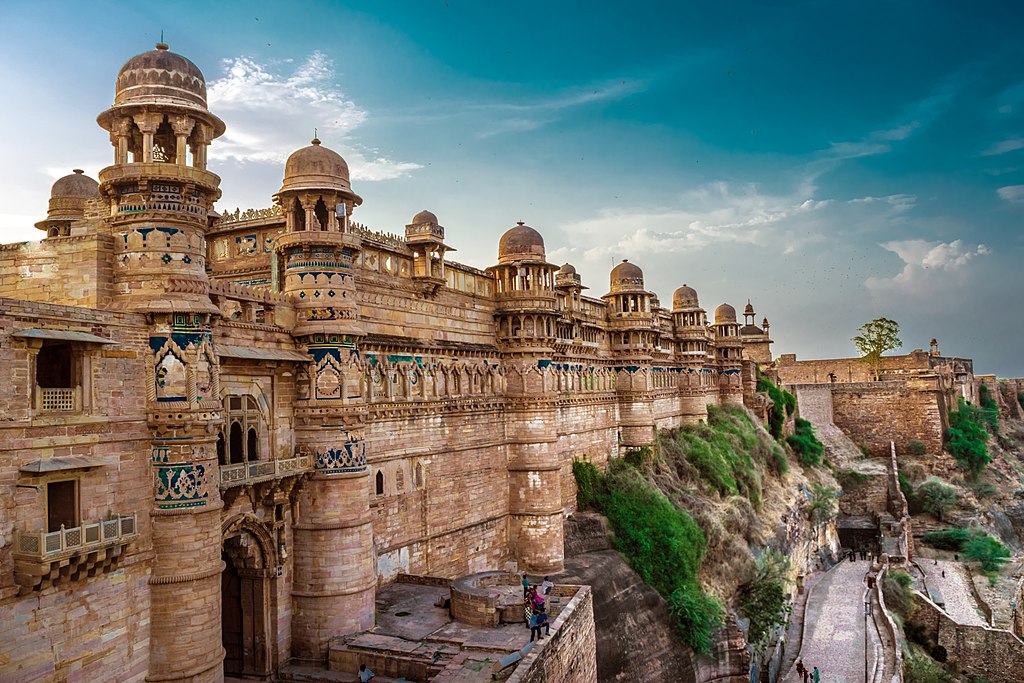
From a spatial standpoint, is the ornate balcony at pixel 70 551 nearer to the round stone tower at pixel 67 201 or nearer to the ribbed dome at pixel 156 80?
the ribbed dome at pixel 156 80

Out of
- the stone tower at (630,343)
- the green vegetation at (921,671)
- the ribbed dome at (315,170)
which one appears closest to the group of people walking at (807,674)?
the green vegetation at (921,671)

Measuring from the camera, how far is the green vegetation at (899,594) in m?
35.3

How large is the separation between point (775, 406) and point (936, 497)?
38.5 ft

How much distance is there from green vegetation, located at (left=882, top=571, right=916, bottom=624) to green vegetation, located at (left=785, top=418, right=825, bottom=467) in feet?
55.6

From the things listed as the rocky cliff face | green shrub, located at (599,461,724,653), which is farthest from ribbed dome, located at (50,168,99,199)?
green shrub, located at (599,461,724,653)

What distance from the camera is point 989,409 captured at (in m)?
71.0

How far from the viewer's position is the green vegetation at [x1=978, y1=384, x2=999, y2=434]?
68.7 metres

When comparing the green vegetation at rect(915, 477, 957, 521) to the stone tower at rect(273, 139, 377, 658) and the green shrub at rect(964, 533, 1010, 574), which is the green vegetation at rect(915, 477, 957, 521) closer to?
the green shrub at rect(964, 533, 1010, 574)

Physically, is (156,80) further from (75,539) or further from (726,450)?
(726,450)

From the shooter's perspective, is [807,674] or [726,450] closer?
[807,674]

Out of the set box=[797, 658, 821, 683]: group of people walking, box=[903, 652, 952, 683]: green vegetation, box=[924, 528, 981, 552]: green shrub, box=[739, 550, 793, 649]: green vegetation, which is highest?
box=[739, 550, 793, 649]: green vegetation

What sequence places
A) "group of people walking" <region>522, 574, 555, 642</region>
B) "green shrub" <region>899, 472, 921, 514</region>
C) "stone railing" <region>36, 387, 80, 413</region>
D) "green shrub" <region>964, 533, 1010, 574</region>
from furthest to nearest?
"green shrub" <region>899, 472, 921, 514</region> < "green shrub" <region>964, 533, 1010, 574</region> < "group of people walking" <region>522, 574, 555, 642</region> < "stone railing" <region>36, 387, 80, 413</region>

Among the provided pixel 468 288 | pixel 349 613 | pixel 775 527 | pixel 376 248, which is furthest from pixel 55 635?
pixel 775 527

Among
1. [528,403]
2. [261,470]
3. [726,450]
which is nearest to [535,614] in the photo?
[261,470]
